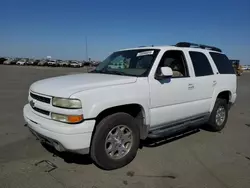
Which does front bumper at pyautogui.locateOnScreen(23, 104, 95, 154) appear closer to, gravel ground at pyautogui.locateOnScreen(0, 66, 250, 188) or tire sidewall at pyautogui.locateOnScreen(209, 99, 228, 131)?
gravel ground at pyautogui.locateOnScreen(0, 66, 250, 188)

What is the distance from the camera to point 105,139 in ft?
11.3

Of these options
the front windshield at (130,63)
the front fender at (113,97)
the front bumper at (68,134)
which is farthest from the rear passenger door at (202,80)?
the front bumper at (68,134)

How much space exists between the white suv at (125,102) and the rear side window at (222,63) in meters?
0.23

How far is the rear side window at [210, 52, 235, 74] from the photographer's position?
5.60 metres

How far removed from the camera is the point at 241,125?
251 inches

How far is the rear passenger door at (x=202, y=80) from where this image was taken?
4.79 metres

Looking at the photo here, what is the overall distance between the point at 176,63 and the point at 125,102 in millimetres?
1746

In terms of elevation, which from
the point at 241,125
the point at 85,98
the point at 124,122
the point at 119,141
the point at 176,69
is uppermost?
the point at 176,69

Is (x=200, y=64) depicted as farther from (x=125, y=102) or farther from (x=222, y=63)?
(x=125, y=102)

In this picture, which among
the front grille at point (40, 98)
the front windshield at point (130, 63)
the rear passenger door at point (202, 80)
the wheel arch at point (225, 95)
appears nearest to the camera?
the front grille at point (40, 98)

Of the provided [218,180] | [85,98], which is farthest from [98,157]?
[218,180]

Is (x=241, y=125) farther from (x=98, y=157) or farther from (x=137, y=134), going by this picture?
(x=98, y=157)

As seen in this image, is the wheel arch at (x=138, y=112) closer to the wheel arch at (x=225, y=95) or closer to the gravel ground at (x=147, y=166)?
the gravel ground at (x=147, y=166)

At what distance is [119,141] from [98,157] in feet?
1.44
